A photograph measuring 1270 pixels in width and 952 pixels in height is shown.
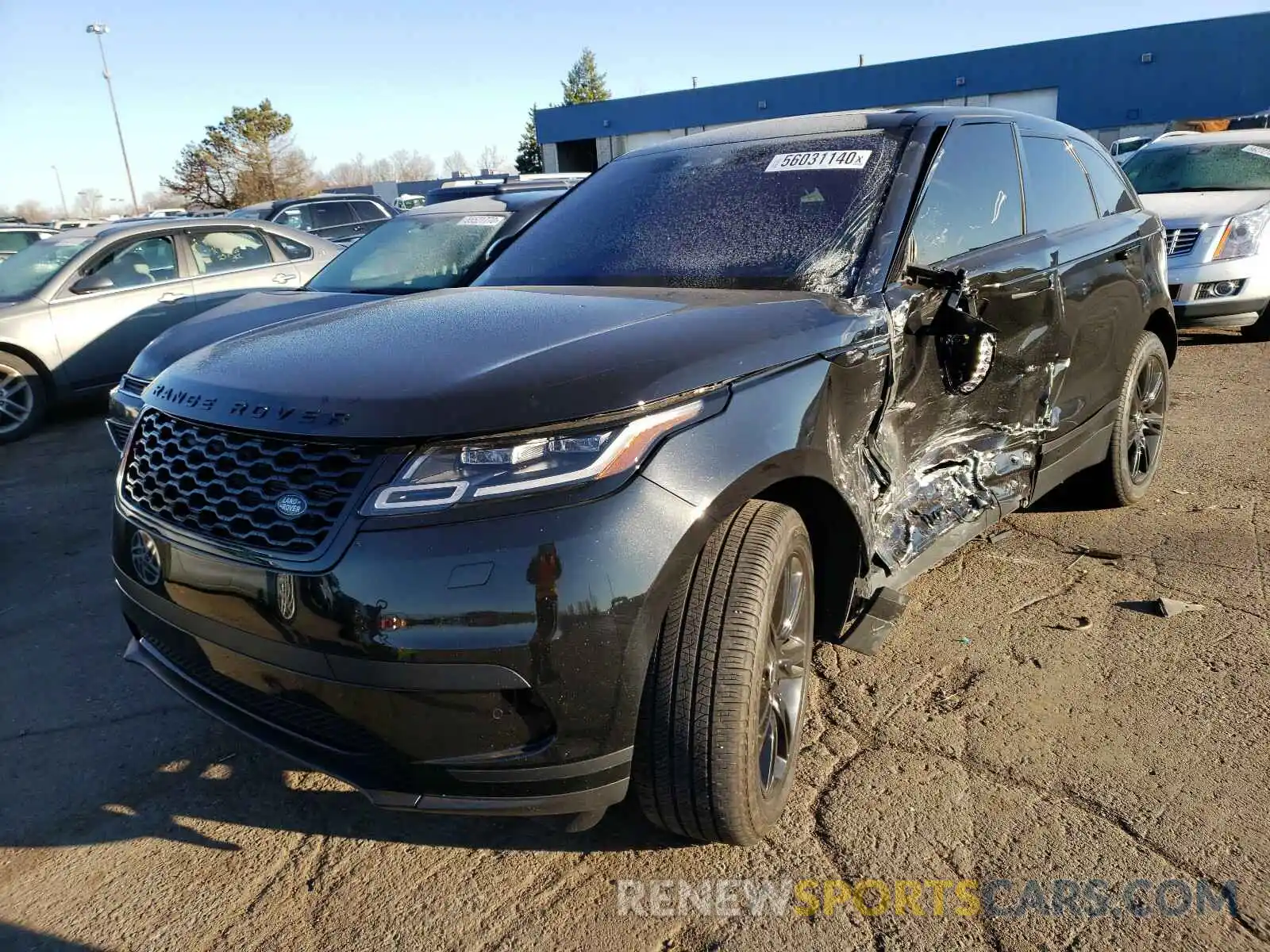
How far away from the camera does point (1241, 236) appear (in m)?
7.92

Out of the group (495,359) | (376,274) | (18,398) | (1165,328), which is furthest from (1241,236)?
(18,398)

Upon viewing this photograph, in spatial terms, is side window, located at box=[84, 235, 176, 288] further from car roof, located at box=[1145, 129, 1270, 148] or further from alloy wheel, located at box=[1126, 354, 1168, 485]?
car roof, located at box=[1145, 129, 1270, 148]

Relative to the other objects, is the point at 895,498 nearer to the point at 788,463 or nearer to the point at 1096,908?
the point at 788,463

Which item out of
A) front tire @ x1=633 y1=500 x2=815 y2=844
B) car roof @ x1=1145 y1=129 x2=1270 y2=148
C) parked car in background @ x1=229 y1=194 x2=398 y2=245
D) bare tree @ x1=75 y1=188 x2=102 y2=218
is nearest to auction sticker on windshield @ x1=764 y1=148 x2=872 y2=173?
front tire @ x1=633 y1=500 x2=815 y2=844

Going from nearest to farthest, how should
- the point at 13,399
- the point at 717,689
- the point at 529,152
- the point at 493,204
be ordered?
1. the point at 717,689
2. the point at 493,204
3. the point at 13,399
4. the point at 529,152

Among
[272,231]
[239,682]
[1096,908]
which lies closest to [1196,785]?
[1096,908]

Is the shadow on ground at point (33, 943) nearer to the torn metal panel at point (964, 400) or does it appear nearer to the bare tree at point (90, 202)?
the torn metal panel at point (964, 400)

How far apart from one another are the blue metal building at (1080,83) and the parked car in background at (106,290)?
22801mm

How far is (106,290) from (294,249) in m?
1.63

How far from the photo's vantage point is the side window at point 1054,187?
379 cm

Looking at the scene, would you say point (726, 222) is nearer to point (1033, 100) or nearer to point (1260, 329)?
point (1260, 329)

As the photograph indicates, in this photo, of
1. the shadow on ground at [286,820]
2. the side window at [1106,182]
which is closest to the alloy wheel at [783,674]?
the shadow on ground at [286,820]

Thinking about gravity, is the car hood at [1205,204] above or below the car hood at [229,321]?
above

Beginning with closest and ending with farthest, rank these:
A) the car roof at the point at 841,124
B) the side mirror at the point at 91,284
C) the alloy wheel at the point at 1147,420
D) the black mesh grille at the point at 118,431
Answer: the car roof at the point at 841,124 < the alloy wheel at the point at 1147,420 < the black mesh grille at the point at 118,431 < the side mirror at the point at 91,284
